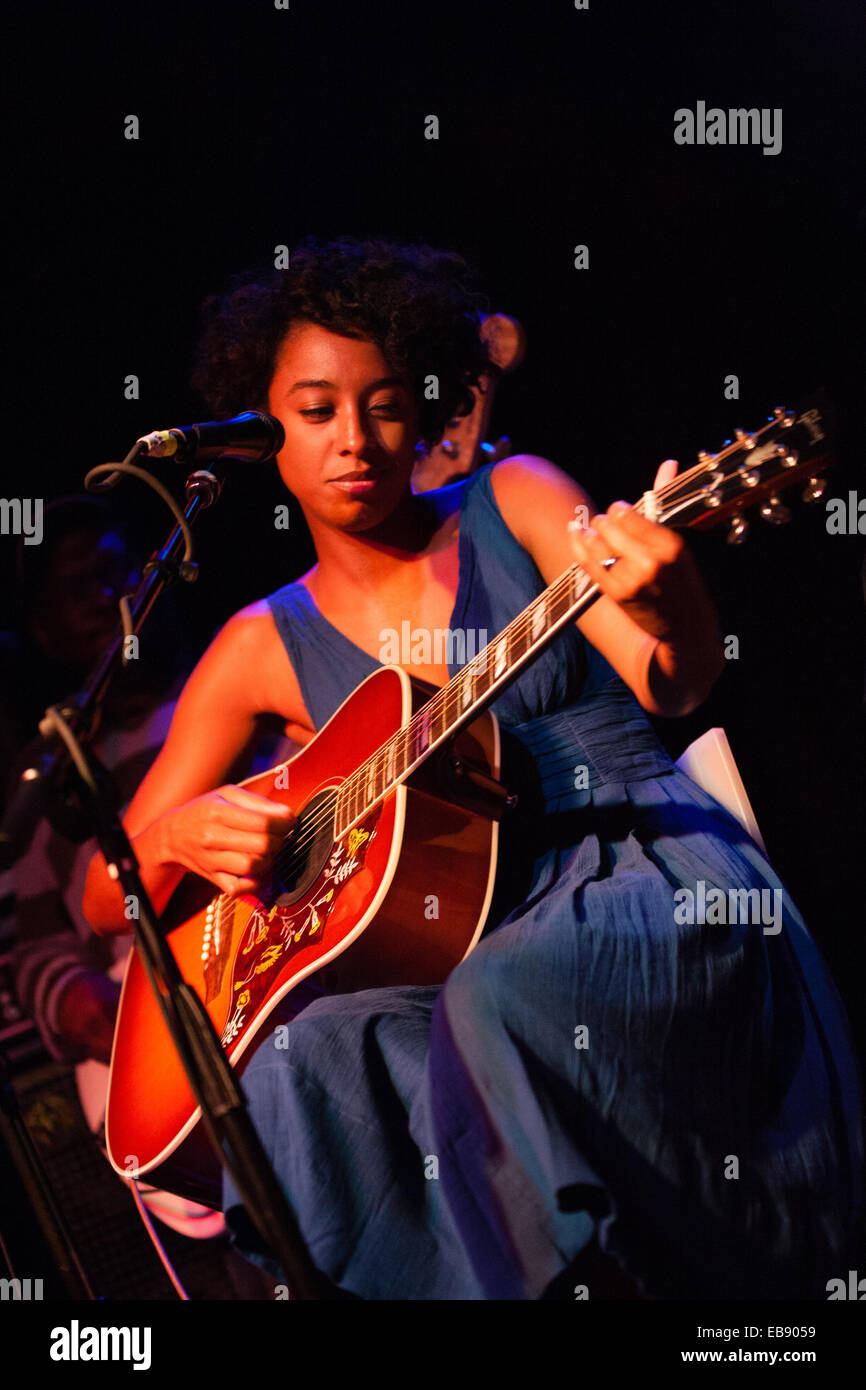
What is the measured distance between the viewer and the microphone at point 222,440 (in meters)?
1.65

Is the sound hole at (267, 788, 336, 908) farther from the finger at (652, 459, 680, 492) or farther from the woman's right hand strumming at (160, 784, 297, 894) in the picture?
the finger at (652, 459, 680, 492)

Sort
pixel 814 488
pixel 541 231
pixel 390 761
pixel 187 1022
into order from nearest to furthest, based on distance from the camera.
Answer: pixel 187 1022 < pixel 814 488 < pixel 390 761 < pixel 541 231

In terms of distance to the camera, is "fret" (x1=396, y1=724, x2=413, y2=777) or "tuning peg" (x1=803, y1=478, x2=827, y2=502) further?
"fret" (x1=396, y1=724, x2=413, y2=777)

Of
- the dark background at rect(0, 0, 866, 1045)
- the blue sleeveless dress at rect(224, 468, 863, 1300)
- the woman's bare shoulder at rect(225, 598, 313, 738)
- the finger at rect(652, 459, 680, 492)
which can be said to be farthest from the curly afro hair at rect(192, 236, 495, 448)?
the blue sleeveless dress at rect(224, 468, 863, 1300)

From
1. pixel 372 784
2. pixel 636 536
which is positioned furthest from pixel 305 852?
pixel 636 536

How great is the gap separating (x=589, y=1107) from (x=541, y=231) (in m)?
1.95

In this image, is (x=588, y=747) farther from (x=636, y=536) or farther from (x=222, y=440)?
(x=222, y=440)

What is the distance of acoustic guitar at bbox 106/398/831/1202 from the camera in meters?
1.77

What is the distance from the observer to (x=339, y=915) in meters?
1.88

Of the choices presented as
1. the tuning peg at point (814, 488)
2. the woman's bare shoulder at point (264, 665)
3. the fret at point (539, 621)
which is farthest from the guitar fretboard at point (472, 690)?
the woman's bare shoulder at point (264, 665)

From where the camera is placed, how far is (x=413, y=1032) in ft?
5.89

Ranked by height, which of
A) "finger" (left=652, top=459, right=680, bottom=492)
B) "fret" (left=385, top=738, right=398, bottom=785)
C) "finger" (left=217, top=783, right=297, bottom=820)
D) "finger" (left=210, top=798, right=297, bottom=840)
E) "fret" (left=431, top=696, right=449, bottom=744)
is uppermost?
"finger" (left=652, top=459, right=680, bottom=492)

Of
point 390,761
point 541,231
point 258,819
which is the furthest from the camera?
point 541,231

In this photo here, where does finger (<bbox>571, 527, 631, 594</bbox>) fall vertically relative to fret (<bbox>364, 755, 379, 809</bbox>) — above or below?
above
